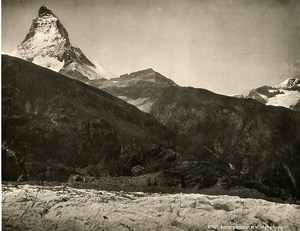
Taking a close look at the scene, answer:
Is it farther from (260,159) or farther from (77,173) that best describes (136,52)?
(260,159)

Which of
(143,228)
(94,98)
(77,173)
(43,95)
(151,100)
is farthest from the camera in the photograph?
(151,100)

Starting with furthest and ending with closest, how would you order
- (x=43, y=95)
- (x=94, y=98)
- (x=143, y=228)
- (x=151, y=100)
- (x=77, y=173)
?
(x=151, y=100), (x=94, y=98), (x=43, y=95), (x=77, y=173), (x=143, y=228)

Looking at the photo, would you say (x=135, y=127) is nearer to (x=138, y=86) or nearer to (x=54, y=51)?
(x=138, y=86)

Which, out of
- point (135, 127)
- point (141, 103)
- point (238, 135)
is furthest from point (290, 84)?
point (135, 127)

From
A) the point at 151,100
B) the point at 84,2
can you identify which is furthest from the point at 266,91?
the point at 84,2

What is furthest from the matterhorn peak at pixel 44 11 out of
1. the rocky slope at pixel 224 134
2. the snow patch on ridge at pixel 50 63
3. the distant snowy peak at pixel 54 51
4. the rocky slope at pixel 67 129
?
the rocky slope at pixel 224 134

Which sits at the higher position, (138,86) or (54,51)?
(54,51)
